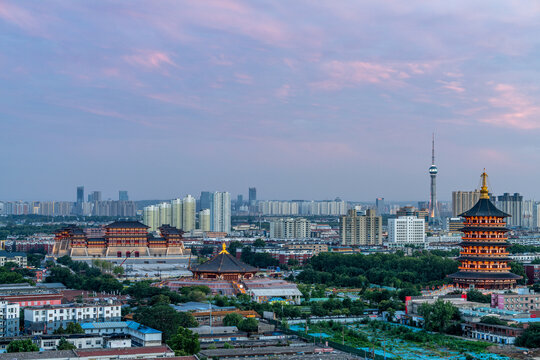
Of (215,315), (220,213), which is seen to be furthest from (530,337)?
(220,213)

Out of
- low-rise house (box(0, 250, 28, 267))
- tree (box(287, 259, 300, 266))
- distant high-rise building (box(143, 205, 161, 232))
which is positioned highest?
distant high-rise building (box(143, 205, 161, 232))

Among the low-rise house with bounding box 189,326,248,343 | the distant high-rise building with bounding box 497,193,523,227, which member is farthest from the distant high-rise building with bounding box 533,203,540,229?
the low-rise house with bounding box 189,326,248,343

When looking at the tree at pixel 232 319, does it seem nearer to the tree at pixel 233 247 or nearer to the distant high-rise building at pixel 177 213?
the tree at pixel 233 247

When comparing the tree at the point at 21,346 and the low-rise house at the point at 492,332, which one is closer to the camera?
the tree at the point at 21,346

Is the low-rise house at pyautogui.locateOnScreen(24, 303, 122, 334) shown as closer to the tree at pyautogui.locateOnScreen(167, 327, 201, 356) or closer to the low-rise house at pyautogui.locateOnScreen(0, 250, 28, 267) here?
the tree at pyautogui.locateOnScreen(167, 327, 201, 356)

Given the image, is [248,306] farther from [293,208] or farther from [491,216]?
[293,208]

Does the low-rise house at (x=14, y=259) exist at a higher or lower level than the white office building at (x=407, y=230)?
lower

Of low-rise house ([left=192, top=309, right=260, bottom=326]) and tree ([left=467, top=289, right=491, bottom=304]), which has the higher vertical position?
tree ([left=467, top=289, right=491, bottom=304])

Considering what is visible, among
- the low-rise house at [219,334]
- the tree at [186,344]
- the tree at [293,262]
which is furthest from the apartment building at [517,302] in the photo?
the tree at [293,262]
